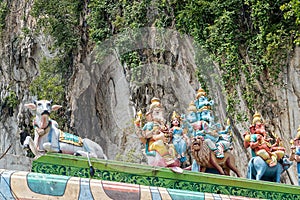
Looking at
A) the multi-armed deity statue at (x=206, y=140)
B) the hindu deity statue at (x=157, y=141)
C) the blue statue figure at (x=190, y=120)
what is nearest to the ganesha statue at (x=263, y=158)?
the multi-armed deity statue at (x=206, y=140)

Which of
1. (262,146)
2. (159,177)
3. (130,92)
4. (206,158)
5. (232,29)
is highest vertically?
(232,29)

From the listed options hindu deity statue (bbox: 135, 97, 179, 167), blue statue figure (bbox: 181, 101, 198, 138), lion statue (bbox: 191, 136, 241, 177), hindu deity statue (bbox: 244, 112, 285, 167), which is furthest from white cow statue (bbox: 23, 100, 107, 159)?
hindu deity statue (bbox: 244, 112, 285, 167)

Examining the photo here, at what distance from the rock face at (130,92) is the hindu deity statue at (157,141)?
5.03m

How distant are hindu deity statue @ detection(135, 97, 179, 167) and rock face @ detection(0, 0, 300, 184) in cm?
503

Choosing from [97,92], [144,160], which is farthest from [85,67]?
[144,160]

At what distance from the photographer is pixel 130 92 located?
13.4m

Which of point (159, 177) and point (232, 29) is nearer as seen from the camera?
point (159, 177)

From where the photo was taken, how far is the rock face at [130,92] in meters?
12.1

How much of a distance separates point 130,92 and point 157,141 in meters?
6.46

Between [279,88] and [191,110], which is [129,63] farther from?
[191,110]

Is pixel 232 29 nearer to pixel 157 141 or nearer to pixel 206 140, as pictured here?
pixel 206 140

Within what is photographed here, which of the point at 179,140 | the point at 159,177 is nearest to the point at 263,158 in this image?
the point at 179,140

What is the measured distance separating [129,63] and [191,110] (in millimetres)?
5588

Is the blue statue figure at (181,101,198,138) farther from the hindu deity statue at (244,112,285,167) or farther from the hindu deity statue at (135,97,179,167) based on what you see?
the hindu deity statue at (244,112,285,167)
